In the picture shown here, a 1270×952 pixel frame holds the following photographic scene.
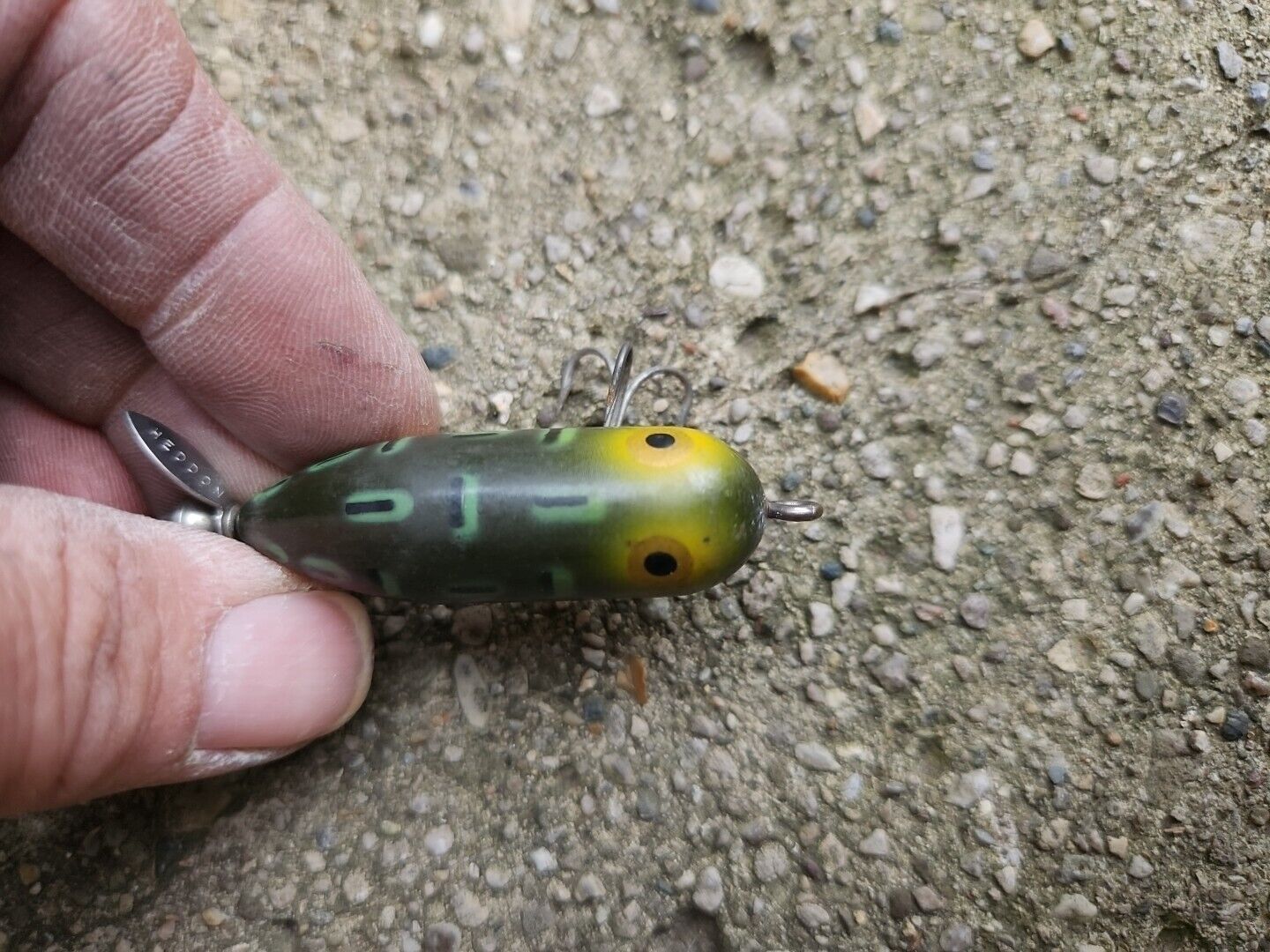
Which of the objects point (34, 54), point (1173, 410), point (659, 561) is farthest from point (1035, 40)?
point (34, 54)

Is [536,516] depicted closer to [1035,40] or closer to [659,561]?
[659,561]

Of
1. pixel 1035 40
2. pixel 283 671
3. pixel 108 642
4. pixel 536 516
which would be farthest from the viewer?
pixel 1035 40

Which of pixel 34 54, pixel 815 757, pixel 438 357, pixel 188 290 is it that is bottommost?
pixel 815 757

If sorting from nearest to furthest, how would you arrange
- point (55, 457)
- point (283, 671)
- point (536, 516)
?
point (536, 516), point (283, 671), point (55, 457)

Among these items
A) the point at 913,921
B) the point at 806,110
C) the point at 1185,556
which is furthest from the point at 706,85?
the point at 913,921

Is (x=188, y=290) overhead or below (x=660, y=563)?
overhead

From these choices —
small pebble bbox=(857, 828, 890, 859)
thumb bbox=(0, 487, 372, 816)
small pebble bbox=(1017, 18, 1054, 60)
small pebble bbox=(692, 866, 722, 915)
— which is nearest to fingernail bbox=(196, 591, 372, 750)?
thumb bbox=(0, 487, 372, 816)
